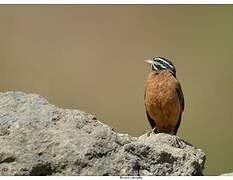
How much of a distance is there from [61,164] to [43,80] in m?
4.74

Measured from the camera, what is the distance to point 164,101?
382 inches

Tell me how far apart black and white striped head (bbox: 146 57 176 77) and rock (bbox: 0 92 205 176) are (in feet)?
9.91

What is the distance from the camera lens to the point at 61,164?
6328 millimetres

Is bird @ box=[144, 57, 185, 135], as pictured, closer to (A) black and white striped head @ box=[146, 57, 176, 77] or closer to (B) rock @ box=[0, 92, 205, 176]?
(A) black and white striped head @ box=[146, 57, 176, 77]

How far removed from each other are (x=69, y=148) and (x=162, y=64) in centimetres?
400

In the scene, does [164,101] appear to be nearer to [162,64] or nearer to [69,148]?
[162,64]

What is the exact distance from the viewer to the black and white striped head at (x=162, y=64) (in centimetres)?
1005

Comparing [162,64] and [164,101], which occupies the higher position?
[162,64]

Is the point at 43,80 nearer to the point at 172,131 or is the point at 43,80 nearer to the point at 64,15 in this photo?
the point at 64,15

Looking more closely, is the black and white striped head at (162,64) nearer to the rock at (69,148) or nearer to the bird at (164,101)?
the bird at (164,101)

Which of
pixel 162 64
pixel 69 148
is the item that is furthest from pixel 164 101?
pixel 69 148

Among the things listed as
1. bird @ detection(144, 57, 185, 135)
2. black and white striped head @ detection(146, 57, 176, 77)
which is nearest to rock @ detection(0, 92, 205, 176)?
bird @ detection(144, 57, 185, 135)

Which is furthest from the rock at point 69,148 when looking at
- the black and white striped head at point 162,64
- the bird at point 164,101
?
the black and white striped head at point 162,64

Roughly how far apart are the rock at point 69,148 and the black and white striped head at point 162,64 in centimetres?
302
